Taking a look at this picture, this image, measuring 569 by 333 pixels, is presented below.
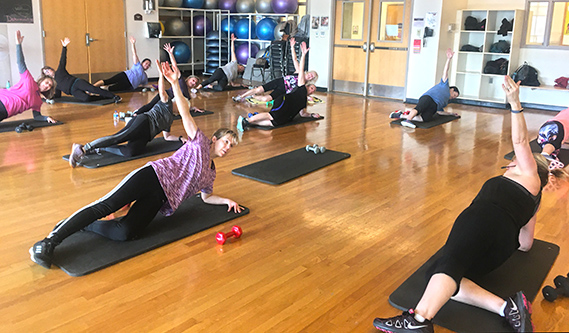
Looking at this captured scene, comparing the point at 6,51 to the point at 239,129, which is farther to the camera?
the point at 6,51

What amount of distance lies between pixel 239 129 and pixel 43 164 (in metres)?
2.39

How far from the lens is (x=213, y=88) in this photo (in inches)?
371

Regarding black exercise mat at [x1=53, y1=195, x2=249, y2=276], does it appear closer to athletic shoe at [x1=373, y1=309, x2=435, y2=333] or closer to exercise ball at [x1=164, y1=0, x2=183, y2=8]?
athletic shoe at [x1=373, y1=309, x2=435, y2=333]

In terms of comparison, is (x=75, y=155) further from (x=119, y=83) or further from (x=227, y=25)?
(x=227, y=25)

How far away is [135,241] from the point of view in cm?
282

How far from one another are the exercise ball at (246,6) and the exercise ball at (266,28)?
590 millimetres

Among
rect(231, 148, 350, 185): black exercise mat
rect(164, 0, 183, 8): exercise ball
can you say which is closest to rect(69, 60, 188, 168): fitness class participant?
rect(231, 148, 350, 185): black exercise mat

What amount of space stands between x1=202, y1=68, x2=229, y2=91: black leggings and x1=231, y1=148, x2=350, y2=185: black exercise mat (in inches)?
176

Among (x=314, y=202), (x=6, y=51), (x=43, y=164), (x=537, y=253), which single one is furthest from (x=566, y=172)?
(x=6, y=51)

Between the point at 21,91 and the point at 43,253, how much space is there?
3.81 metres

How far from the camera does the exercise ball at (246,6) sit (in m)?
10.9

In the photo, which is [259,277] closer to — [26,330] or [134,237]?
[134,237]

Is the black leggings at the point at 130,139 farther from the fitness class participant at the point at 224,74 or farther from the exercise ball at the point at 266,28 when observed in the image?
the exercise ball at the point at 266,28

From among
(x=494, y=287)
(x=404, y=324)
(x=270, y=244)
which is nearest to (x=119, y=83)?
(x=270, y=244)
